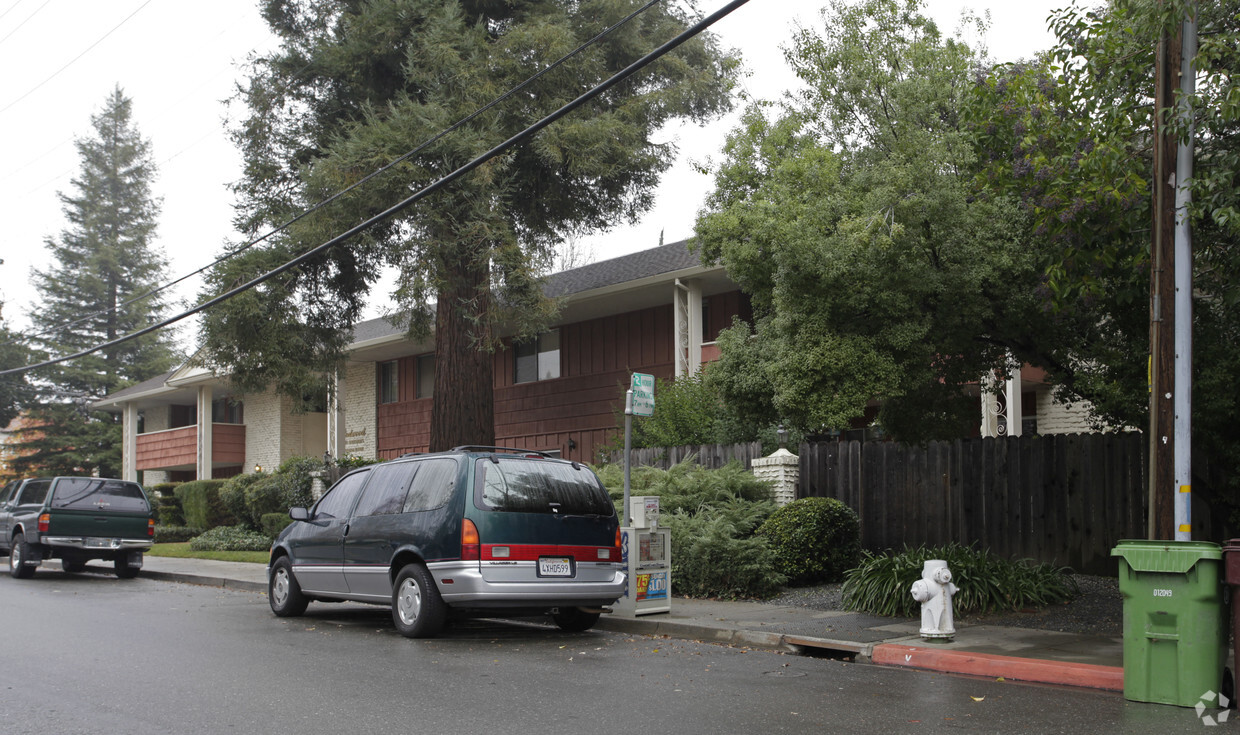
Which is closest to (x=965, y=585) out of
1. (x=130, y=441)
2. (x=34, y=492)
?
(x=34, y=492)

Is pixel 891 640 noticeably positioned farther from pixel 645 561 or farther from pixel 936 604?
pixel 645 561

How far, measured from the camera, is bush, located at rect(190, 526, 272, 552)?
24.2m

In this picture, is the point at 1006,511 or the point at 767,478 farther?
the point at 767,478

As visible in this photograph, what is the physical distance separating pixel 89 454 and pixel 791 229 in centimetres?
4610

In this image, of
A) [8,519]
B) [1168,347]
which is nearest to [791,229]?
[1168,347]

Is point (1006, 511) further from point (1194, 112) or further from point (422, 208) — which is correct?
point (422, 208)

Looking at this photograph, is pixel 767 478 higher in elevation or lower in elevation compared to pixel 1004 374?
lower

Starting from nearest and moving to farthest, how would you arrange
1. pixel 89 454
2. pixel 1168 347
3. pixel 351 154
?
pixel 1168 347 → pixel 351 154 → pixel 89 454

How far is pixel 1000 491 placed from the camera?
45.5 ft

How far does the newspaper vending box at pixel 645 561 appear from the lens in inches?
441

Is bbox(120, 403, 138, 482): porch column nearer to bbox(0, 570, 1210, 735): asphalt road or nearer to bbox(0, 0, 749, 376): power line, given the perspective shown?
bbox(0, 0, 749, 376): power line

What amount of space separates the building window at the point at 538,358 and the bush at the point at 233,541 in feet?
25.2

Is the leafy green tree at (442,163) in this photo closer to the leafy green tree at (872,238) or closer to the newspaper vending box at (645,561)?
the leafy green tree at (872,238)

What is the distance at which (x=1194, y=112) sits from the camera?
27.5 feet
